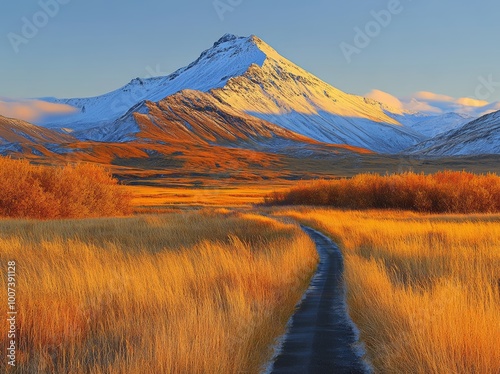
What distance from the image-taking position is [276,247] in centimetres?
1806

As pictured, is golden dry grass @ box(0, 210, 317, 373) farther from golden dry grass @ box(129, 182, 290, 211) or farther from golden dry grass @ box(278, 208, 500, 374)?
golden dry grass @ box(129, 182, 290, 211)

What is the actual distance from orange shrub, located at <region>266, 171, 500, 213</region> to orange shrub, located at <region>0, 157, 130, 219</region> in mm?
29152

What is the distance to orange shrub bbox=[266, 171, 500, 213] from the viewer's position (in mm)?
50656

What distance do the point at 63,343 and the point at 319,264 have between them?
1280 centimetres

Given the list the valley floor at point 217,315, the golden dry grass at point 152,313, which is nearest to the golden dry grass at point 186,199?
the golden dry grass at point 152,313

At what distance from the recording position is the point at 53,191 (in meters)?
36.5

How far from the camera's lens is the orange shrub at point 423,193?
50656 mm

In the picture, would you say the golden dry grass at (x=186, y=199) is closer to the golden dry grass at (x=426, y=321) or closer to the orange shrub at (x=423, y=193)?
the orange shrub at (x=423, y=193)

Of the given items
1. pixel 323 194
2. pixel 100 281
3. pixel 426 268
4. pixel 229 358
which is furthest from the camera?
pixel 323 194

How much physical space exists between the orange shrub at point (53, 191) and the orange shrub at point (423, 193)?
29152 mm

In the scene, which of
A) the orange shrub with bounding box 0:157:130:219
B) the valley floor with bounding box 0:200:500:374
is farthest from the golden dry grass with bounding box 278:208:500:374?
the orange shrub with bounding box 0:157:130:219

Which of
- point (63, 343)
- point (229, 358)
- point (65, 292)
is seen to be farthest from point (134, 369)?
point (65, 292)

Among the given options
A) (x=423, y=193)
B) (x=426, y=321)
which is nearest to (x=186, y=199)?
(x=423, y=193)

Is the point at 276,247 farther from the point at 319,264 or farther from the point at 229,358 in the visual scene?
the point at 229,358
